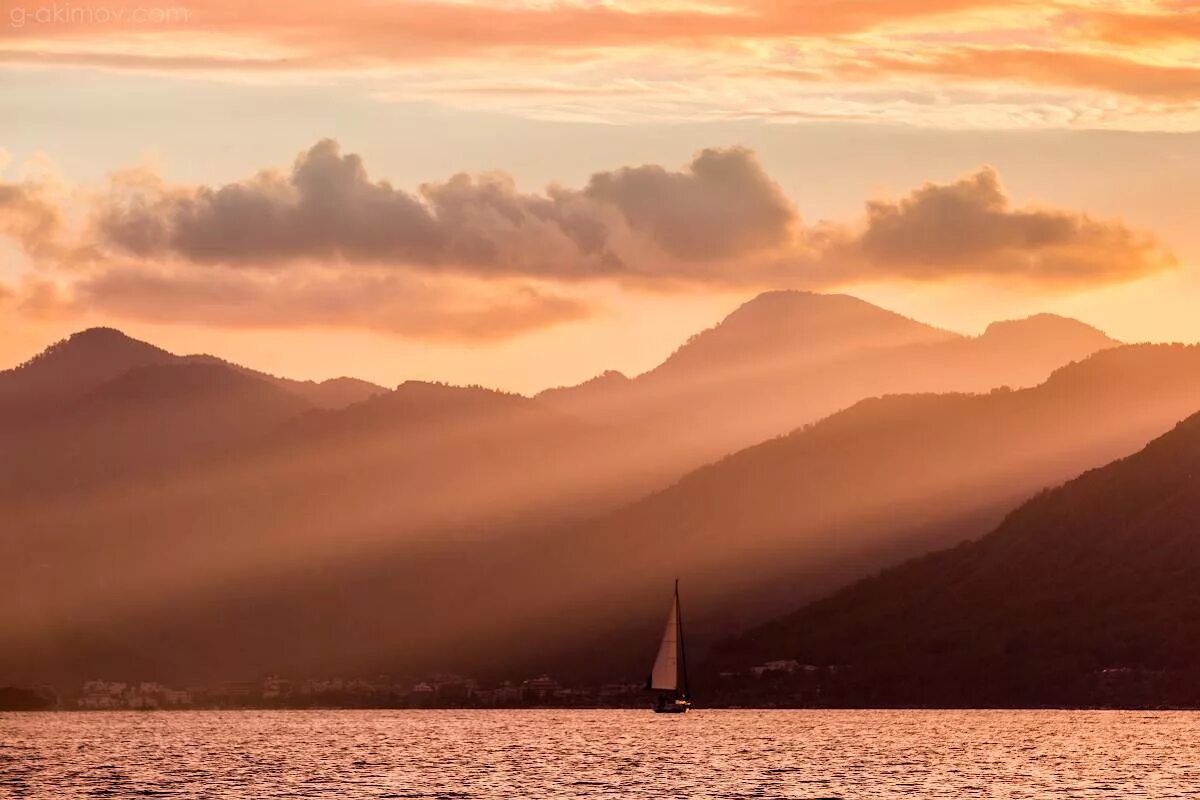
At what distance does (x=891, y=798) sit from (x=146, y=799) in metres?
74.2

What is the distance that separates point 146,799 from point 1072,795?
9228 cm

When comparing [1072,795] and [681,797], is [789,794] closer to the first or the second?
[681,797]

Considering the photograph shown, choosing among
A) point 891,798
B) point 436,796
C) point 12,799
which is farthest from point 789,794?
point 12,799

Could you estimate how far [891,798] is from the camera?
193750 mm

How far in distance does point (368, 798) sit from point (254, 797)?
12.1 m

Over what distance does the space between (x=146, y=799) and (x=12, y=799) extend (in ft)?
43.7

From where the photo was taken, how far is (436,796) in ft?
653

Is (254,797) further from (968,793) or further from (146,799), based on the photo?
(968,793)

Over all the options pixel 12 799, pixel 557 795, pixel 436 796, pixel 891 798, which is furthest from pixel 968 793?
pixel 12 799

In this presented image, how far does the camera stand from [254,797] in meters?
199

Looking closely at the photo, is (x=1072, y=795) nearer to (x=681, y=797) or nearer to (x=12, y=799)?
(x=681, y=797)

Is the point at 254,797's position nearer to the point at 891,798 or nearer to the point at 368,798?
the point at 368,798

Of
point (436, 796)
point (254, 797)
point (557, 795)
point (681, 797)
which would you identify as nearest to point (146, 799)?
point (254, 797)

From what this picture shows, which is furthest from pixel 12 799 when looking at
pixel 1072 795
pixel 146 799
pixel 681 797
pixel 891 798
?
pixel 1072 795
